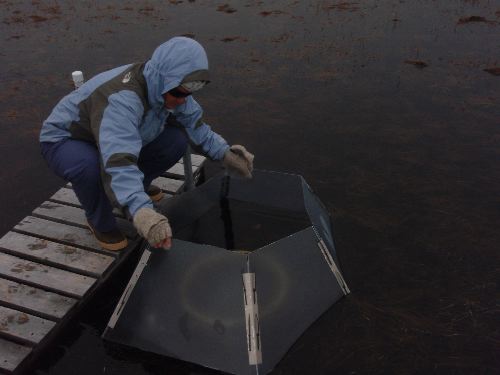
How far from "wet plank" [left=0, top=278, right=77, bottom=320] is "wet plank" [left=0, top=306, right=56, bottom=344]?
0.04m

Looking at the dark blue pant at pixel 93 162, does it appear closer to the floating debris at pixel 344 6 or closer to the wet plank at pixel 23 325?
the wet plank at pixel 23 325

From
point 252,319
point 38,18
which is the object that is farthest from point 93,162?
point 38,18

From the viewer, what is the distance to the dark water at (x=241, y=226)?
3.31m

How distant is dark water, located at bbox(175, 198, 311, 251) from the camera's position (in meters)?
3.31

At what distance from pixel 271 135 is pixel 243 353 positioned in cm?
278

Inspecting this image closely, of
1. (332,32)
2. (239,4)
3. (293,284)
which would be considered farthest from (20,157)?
(239,4)

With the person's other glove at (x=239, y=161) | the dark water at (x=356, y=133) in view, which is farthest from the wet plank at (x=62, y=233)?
the person's other glove at (x=239, y=161)

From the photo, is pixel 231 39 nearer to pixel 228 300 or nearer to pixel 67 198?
pixel 67 198

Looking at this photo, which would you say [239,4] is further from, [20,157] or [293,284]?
[293,284]

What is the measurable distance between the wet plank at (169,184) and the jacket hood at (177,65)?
4.50 feet

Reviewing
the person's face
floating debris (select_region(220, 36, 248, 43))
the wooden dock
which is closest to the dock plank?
the wooden dock

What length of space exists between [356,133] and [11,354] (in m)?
3.66

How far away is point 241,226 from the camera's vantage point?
3441mm

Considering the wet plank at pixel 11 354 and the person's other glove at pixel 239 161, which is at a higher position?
the person's other glove at pixel 239 161
